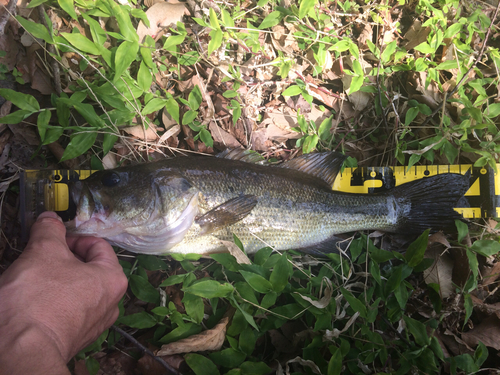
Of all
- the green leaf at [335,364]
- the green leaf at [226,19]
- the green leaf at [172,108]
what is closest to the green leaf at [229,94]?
the green leaf at [172,108]

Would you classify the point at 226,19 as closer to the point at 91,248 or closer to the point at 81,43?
the point at 81,43

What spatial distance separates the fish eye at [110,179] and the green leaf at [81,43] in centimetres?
103

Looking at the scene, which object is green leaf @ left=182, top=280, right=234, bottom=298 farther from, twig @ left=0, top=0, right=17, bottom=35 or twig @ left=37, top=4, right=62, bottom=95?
twig @ left=0, top=0, right=17, bottom=35

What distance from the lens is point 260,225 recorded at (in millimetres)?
2566

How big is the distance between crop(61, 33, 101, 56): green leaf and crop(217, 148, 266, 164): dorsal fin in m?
1.32

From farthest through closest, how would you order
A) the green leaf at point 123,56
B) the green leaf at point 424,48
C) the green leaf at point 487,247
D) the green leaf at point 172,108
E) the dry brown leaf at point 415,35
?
the dry brown leaf at point 415,35 < the green leaf at point 424,48 < the green leaf at point 172,108 < the green leaf at point 487,247 < the green leaf at point 123,56

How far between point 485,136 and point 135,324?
3.67 m

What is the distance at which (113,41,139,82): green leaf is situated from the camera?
7.80 feet

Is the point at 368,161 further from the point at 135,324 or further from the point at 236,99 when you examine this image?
the point at 135,324

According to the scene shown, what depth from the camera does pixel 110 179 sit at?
226 cm

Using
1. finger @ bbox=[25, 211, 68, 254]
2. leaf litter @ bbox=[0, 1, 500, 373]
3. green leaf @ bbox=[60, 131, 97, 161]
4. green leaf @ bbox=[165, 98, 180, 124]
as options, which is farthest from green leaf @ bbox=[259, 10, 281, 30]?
finger @ bbox=[25, 211, 68, 254]

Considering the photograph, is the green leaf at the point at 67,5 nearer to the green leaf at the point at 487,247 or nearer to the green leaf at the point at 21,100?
the green leaf at the point at 21,100

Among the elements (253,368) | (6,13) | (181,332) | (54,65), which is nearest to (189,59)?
(54,65)

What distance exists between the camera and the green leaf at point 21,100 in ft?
7.57
